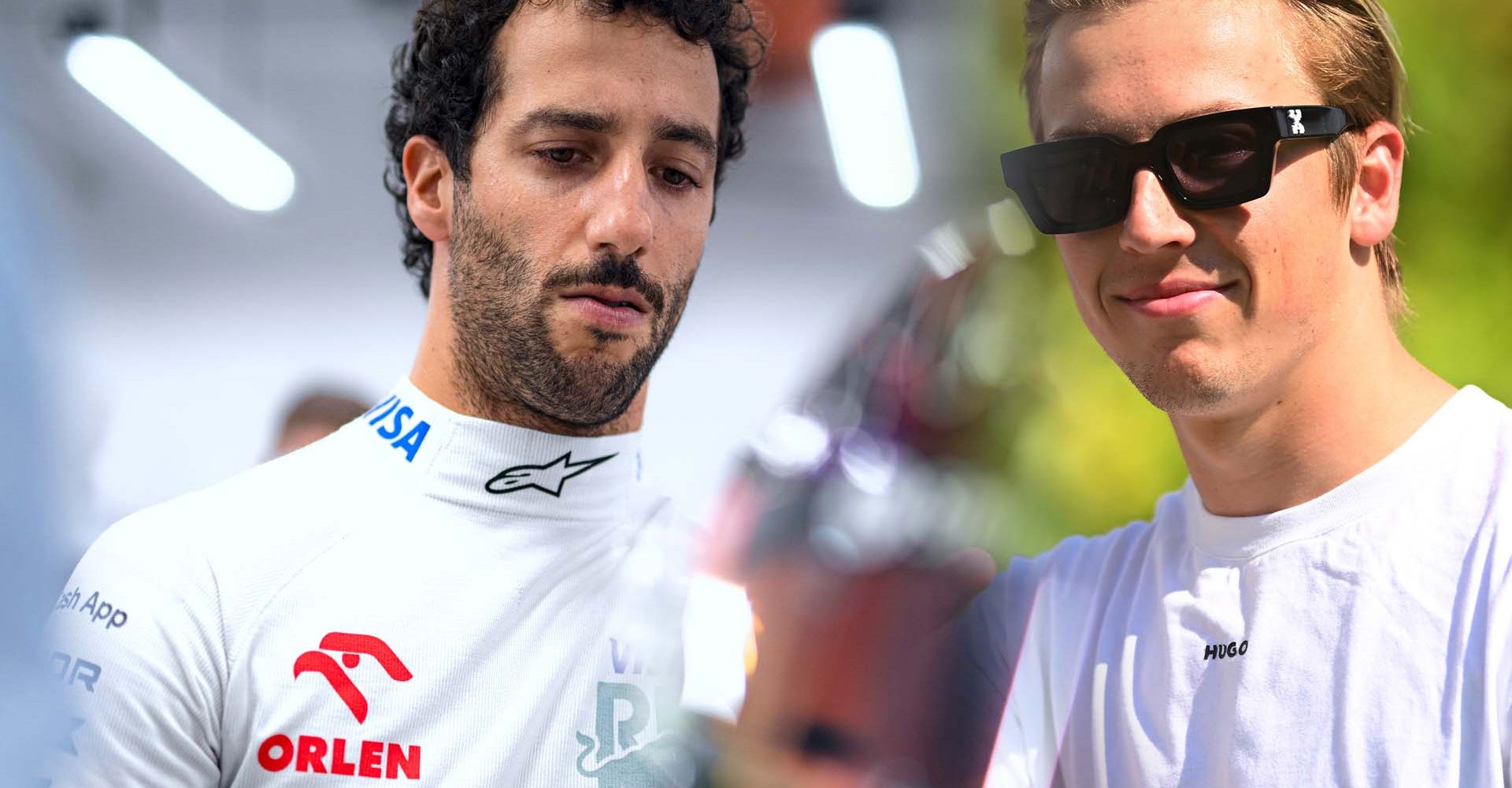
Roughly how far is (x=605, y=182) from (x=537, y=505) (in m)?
0.43

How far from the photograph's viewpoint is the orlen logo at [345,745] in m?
1.34

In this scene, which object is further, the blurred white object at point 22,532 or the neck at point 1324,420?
the neck at point 1324,420

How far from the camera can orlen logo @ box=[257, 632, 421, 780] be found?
1341 millimetres

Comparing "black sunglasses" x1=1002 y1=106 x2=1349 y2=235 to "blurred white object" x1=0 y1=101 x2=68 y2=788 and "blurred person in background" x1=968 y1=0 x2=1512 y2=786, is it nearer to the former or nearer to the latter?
"blurred person in background" x1=968 y1=0 x2=1512 y2=786

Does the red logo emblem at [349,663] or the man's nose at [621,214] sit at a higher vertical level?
the man's nose at [621,214]

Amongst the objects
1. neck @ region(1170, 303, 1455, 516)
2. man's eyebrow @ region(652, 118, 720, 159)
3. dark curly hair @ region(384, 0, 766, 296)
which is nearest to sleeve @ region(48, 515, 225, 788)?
dark curly hair @ region(384, 0, 766, 296)

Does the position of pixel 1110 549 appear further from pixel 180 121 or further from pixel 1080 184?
pixel 180 121

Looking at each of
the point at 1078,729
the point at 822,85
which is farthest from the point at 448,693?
the point at 822,85

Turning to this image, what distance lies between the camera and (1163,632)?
4.82ft

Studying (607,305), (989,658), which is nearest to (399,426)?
(607,305)

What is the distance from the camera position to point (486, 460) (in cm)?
157

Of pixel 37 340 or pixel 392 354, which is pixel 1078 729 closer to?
pixel 37 340

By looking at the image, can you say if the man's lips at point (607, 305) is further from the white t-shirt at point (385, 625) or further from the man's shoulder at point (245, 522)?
the man's shoulder at point (245, 522)

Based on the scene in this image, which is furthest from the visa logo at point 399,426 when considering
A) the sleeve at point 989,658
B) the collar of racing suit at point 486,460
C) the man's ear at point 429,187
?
the sleeve at point 989,658
